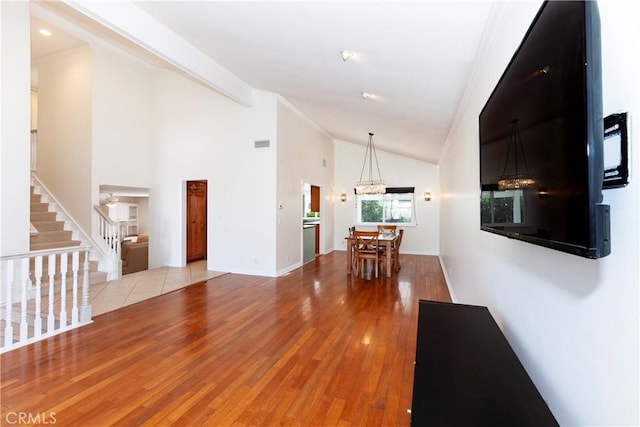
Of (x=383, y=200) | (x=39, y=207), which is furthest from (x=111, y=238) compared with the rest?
(x=383, y=200)

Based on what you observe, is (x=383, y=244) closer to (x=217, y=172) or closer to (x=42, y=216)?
(x=217, y=172)

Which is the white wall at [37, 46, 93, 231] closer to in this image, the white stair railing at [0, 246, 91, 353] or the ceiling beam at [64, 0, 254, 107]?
the white stair railing at [0, 246, 91, 353]

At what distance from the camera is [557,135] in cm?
85

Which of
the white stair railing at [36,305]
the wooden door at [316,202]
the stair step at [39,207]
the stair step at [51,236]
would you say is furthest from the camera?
the wooden door at [316,202]

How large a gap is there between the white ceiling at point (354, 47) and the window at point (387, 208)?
4.06m

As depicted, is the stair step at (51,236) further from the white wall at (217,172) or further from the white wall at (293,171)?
the white wall at (293,171)

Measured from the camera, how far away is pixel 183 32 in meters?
3.56

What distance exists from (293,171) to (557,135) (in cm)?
586

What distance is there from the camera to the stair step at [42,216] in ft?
17.0

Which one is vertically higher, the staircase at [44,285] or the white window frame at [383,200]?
the white window frame at [383,200]

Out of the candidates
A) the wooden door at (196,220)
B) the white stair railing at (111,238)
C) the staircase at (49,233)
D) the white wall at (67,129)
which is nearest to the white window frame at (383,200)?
the wooden door at (196,220)

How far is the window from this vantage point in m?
8.98

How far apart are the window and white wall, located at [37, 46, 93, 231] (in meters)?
7.01

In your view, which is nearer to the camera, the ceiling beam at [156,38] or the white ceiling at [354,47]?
the white ceiling at [354,47]
